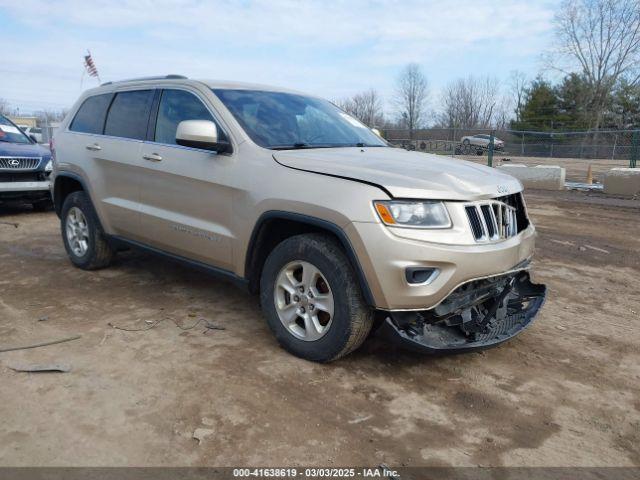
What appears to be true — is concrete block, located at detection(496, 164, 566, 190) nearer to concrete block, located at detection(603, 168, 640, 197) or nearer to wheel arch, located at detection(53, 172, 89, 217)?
concrete block, located at detection(603, 168, 640, 197)

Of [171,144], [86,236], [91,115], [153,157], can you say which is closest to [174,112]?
[171,144]

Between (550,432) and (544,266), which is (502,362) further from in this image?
(544,266)

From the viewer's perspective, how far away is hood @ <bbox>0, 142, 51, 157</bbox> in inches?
330

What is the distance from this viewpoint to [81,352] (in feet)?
11.3

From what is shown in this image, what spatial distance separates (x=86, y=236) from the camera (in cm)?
525

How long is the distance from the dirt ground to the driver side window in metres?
1.42

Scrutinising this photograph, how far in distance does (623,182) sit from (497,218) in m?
10.7

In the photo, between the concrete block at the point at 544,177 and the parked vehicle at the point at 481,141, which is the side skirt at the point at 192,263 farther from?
the parked vehicle at the point at 481,141

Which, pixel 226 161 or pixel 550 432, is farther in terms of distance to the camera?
pixel 226 161

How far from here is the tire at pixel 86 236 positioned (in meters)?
5.09

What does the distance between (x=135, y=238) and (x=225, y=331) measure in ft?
4.50

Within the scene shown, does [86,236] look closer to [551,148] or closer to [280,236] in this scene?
[280,236]

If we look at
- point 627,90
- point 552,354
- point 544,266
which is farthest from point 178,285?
point 627,90

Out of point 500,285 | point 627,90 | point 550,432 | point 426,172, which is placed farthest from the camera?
point 627,90
